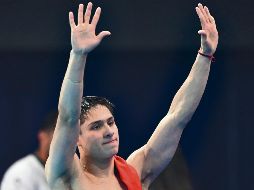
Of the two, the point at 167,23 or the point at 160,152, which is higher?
the point at 167,23

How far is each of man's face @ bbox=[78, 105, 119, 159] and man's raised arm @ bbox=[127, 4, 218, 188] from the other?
25 centimetres

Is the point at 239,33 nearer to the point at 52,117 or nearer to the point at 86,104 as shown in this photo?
the point at 52,117

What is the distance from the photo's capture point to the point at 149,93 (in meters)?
6.02

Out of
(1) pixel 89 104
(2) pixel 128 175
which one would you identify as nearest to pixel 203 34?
(1) pixel 89 104

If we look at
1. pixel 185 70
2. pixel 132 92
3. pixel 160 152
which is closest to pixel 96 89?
pixel 132 92

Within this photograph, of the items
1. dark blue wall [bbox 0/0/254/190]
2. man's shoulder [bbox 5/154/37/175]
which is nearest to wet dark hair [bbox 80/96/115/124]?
man's shoulder [bbox 5/154/37/175]

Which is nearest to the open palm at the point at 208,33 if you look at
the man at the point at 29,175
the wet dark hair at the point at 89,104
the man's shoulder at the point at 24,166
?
the wet dark hair at the point at 89,104

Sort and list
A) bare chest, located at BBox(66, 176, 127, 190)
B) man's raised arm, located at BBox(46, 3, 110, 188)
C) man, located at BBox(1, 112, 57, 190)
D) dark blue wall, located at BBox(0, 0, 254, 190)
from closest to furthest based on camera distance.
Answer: man's raised arm, located at BBox(46, 3, 110, 188), bare chest, located at BBox(66, 176, 127, 190), man, located at BBox(1, 112, 57, 190), dark blue wall, located at BBox(0, 0, 254, 190)

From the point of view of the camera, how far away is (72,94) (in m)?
2.79

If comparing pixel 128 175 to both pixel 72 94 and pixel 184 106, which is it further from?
pixel 72 94

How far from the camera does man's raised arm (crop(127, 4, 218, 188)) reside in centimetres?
323

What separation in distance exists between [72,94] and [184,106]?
0.63m

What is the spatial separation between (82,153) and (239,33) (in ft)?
9.43

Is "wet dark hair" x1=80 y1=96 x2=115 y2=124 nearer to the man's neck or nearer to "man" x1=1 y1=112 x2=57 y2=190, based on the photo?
the man's neck
